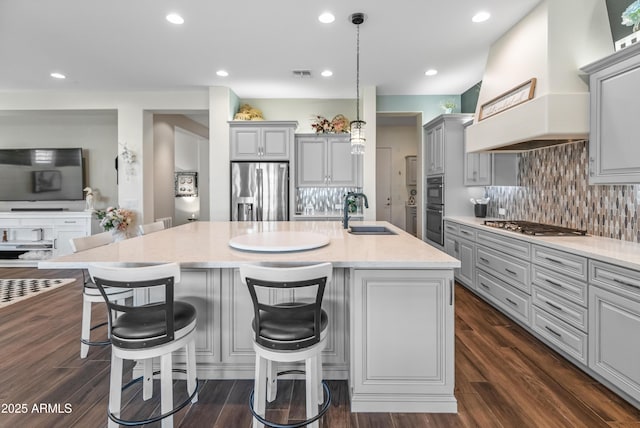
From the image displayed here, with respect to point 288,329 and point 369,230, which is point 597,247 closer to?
point 369,230

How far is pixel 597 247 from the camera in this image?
7.45ft

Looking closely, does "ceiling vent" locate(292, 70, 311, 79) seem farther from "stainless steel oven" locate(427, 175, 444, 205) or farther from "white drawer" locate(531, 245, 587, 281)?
"white drawer" locate(531, 245, 587, 281)

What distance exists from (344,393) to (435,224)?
3473mm

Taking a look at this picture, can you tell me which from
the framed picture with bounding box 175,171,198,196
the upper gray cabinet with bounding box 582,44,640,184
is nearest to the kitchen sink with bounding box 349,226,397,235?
the upper gray cabinet with bounding box 582,44,640,184

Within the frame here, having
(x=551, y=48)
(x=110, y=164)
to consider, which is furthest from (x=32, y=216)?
(x=551, y=48)

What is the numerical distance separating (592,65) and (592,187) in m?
1.04

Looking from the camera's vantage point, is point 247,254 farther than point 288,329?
Yes

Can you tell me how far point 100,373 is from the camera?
2.27 meters

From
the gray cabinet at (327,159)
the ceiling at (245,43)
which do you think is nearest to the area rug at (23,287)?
the ceiling at (245,43)

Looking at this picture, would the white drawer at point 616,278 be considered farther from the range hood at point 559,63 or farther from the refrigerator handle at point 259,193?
the refrigerator handle at point 259,193

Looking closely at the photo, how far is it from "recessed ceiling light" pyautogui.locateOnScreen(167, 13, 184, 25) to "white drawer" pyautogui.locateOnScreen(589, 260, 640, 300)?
12.7ft

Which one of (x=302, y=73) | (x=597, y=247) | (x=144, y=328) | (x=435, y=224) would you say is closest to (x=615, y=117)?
(x=597, y=247)

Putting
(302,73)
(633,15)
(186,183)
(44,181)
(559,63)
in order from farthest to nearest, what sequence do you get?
(186,183) < (44,181) < (302,73) < (559,63) < (633,15)

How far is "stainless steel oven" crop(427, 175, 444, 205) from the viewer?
15.4 feet
